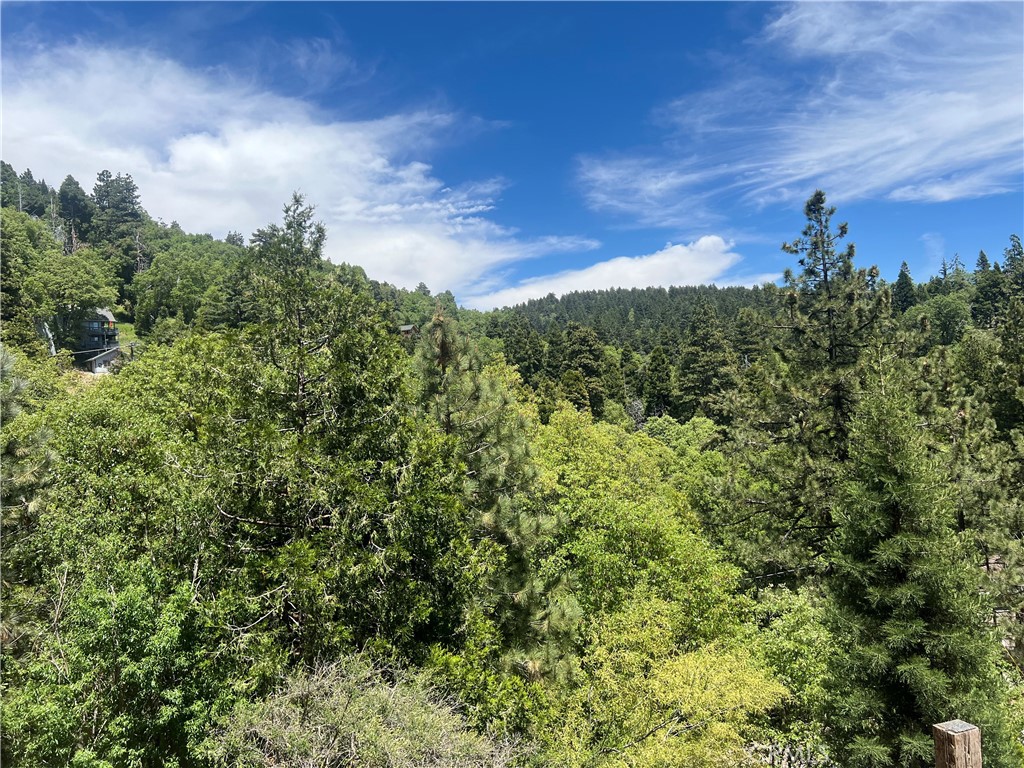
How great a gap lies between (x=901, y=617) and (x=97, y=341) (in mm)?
82452

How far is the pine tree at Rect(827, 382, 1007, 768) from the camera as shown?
7066mm

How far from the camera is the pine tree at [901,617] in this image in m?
7.07

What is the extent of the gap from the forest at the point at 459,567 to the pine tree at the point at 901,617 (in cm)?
4

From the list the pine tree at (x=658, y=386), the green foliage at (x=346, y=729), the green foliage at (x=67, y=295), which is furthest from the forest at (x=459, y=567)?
the green foliage at (x=67, y=295)

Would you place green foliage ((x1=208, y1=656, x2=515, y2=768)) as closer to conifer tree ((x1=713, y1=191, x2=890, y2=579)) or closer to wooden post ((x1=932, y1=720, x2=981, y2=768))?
wooden post ((x1=932, y1=720, x2=981, y2=768))

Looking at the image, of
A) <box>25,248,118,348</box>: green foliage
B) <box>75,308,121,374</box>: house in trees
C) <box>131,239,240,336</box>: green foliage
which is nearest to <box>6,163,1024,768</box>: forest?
<box>25,248,118,348</box>: green foliage

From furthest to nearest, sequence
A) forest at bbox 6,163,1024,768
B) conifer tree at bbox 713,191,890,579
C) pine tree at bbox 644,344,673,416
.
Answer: pine tree at bbox 644,344,673,416 < conifer tree at bbox 713,191,890,579 < forest at bbox 6,163,1024,768

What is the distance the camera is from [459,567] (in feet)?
29.0

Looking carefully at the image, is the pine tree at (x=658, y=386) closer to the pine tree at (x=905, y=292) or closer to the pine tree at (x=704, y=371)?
the pine tree at (x=704, y=371)

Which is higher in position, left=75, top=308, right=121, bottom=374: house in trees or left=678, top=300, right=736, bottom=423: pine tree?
left=75, top=308, right=121, bottom=374: house in trees

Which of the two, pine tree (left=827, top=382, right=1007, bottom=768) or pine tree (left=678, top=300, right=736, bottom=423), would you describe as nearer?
pine tree (left=827, top=382, right=1007, bottom=768)

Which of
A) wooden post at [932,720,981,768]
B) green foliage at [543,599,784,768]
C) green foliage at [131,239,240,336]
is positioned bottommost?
green foliage at [543,599,784,768]

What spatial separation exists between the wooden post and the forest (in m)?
4.61

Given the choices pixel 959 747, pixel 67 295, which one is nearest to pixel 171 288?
pixel 67 295
